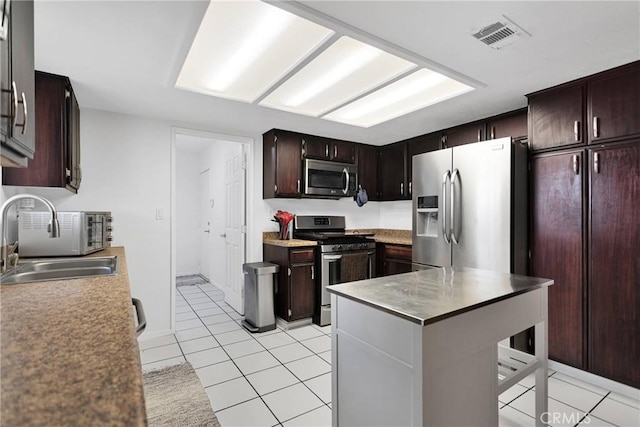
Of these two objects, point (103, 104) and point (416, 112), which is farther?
point (416, 112)

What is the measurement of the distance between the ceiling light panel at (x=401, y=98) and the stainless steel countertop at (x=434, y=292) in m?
1.56

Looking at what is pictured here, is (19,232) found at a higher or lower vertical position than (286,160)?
lower

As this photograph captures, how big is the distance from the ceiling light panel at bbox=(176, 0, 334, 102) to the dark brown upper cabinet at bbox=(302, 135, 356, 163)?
4.53ft

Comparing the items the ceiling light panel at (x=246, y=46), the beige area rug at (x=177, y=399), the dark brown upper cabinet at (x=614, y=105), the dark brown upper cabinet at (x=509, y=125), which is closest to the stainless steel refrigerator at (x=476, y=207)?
the dark brown upper cabinet at (x=509, y=125)

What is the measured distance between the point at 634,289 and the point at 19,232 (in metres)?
4.31

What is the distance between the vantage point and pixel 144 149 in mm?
3289

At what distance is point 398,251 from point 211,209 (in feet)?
11.2

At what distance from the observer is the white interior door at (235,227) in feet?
13.2

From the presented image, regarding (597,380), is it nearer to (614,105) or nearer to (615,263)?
(615,263)

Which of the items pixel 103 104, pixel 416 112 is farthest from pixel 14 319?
pixel 416 112

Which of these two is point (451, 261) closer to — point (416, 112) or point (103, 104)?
point (416, 112)

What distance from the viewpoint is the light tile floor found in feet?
6.50

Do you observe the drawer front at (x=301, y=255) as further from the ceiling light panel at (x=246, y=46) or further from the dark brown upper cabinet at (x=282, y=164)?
the ceiling light panel at (x=246, y=46)

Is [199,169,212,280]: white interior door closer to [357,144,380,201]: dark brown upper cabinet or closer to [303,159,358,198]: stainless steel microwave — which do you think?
[303,159,358,198]: stainless steel microwave
